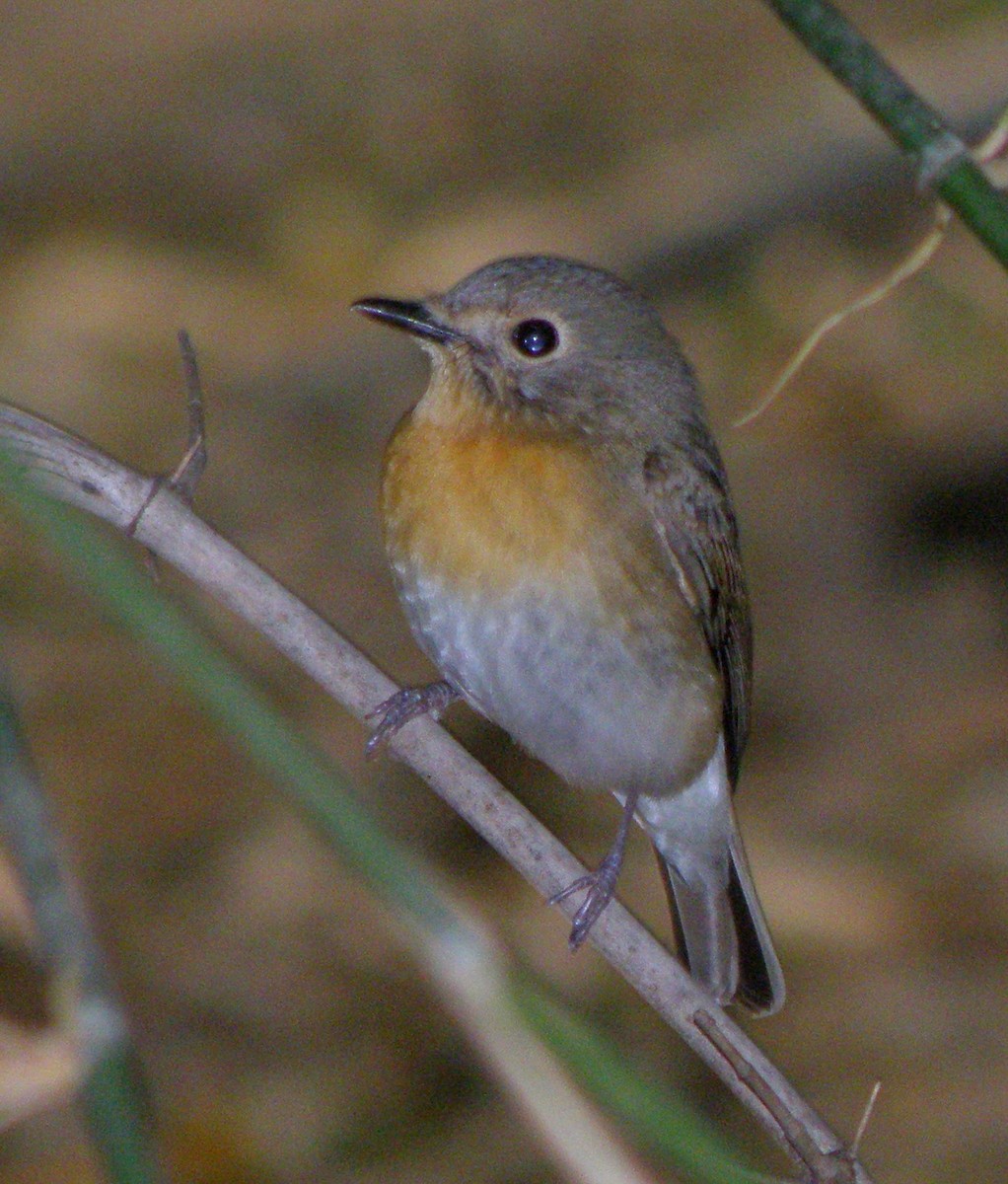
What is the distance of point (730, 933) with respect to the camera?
14.5 feet

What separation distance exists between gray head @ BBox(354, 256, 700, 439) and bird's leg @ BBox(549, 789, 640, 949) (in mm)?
936

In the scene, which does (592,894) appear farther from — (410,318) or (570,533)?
(410,318)

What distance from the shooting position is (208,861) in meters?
6.28

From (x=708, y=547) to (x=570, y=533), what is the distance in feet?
1.64

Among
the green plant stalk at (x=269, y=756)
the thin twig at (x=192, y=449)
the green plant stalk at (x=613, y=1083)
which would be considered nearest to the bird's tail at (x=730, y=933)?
the thin twig at (x=192, y=449)

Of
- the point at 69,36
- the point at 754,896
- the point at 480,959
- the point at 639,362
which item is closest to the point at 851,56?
the point at 480,959

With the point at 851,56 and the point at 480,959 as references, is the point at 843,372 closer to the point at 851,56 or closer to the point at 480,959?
the point at 851,56

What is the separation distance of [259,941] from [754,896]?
7.29 ft

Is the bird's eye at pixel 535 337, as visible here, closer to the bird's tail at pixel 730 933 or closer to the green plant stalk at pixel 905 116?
the bird's tail at pixel 730 933

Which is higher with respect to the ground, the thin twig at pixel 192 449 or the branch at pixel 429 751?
the thin twig at pixel 192 449

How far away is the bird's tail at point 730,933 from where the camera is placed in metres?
4.26

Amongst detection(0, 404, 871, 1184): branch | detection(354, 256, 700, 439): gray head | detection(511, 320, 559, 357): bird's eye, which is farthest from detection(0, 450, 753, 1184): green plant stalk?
detection(511, 320, 559, 357): bird's eye

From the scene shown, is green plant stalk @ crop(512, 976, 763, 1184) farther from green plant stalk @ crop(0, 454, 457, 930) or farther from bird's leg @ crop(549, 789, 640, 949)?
bird's leg @ crop(549, 789, 640, 949)

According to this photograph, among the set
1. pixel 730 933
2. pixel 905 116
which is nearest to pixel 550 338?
pixel 730 933
